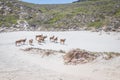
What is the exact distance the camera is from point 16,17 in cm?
9238

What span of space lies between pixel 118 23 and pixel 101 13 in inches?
834

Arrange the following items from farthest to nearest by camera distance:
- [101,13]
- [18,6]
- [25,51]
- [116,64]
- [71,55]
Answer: [18,6] → [101,13] → [25,51] → [71,55] → [116,64]

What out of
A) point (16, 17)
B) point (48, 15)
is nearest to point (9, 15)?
point (16, 17)

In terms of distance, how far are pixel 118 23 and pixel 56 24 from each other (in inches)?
814

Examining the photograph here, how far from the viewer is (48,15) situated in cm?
9069

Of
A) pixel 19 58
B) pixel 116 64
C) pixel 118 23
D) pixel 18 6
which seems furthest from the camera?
pixel 18 6

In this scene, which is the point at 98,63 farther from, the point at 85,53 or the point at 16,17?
the point at 16,17

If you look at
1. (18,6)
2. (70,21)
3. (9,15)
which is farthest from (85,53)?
(18,6)

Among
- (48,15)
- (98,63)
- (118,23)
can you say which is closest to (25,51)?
(98,63)

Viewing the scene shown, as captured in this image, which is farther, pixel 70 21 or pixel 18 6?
pixel 18 6

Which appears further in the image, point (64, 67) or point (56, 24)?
point (56, 24)

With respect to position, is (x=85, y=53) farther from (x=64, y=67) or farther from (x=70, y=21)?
(x=70, y=21)

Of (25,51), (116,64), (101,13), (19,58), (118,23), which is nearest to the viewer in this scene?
(116,64)

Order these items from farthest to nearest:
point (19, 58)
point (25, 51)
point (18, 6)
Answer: point (18, 6) → point (25, 51) → point (19, 58)
